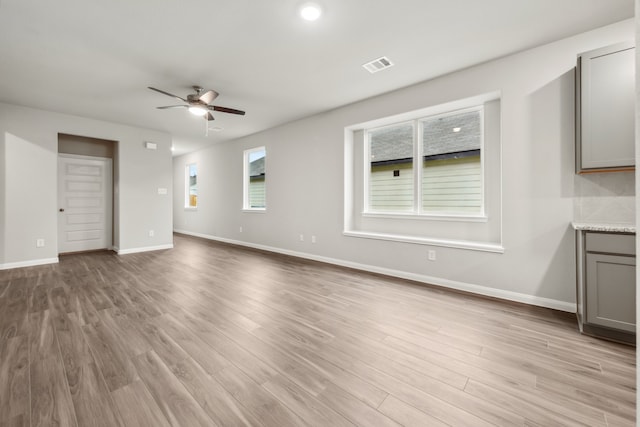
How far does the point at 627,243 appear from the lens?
2.12 m

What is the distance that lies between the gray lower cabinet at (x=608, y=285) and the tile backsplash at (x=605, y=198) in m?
0.52

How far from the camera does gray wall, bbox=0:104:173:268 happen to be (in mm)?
4531

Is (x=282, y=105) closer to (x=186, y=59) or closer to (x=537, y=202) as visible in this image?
(x=186, y=59)

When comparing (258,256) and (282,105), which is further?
(258,256)

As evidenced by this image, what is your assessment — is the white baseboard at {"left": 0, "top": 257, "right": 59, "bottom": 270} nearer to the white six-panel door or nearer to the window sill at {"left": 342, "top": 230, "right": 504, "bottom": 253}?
the white six-panel door

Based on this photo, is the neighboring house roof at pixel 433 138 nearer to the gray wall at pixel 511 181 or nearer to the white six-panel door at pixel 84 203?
the gray wall at pixel 511 181

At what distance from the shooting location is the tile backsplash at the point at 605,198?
8.15 feet

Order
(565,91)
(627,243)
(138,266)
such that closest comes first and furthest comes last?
(627,243) → (565,91) → (138,266)

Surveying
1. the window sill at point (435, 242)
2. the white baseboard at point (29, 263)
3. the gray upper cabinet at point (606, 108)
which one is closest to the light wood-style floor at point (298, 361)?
the window sill at point (435, 242)

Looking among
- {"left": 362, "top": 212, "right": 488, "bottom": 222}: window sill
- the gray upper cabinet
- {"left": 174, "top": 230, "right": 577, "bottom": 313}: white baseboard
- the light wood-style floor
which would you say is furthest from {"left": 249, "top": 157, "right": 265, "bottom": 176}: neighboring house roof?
the gray upper cabinet

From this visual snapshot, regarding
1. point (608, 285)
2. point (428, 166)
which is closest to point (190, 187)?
point (428, 166)

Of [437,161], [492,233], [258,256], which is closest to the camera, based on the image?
[492,233]

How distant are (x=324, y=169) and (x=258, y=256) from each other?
7.50 feet

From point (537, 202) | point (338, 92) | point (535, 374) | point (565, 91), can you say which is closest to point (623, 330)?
point (535, 374)
